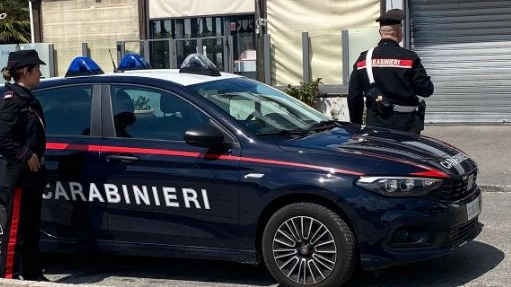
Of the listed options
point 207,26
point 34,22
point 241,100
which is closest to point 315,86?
point 207,26

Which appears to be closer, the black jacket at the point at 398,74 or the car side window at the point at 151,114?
the car side window at the point at 151,114

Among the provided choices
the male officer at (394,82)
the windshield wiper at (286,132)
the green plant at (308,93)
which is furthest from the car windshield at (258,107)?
the green plant at (308,93)

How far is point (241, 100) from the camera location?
19.6 feet

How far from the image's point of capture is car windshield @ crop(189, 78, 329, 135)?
18.7 feet

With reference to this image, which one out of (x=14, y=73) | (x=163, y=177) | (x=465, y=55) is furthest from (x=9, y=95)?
(x=465, y=55)

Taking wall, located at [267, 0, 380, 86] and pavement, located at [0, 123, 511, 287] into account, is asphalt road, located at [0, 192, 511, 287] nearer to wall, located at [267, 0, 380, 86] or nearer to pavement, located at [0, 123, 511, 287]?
pavement, located at [0, 123, 511, 287]

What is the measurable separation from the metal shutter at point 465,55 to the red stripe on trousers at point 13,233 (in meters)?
10.5

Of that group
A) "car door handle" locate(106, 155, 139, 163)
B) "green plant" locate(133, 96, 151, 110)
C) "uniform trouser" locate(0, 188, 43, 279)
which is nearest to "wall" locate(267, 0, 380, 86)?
"green plant" locate(133, 96, 151, 110)

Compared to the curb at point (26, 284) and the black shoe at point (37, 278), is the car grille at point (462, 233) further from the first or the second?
the black shoe at point (37, 278)

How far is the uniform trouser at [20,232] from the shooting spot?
559cm

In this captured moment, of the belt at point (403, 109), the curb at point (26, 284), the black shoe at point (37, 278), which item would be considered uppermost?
the belt at point (403, 109)

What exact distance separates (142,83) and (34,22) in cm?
1348

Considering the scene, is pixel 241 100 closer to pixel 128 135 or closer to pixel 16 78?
pixel 128 135

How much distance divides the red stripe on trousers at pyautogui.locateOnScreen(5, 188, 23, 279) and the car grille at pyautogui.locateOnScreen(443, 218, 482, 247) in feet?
9.81
